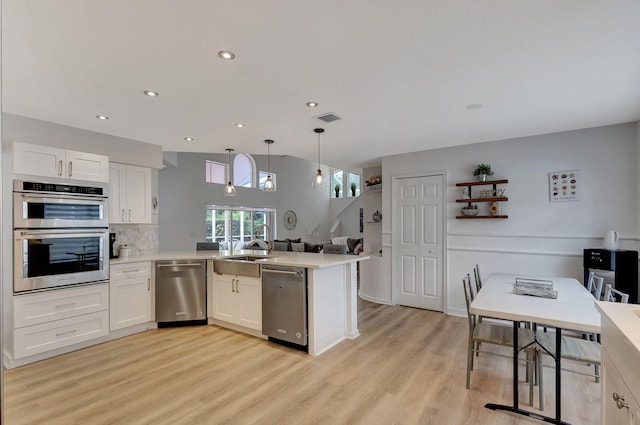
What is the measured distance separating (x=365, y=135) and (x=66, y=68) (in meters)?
2.93

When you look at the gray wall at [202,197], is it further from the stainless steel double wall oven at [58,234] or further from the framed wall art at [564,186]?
the framed wall art at [564,186]

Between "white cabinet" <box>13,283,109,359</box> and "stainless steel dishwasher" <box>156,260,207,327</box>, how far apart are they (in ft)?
1.92

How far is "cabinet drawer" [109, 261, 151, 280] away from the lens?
374 cm

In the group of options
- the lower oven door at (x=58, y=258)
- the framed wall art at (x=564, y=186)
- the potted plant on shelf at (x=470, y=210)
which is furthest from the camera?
the potted plant on shelf at (x=470, y=210)

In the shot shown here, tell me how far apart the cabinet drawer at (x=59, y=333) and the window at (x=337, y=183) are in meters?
10.4

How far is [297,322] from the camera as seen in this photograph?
3.38 meters

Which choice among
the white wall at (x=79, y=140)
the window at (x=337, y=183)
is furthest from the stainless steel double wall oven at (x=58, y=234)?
the window at (x=337, y=183)

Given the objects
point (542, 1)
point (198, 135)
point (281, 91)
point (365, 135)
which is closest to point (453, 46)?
point (542, 1)

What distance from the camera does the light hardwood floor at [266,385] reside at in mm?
2314

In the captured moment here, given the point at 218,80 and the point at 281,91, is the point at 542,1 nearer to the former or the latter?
the point at 281,91

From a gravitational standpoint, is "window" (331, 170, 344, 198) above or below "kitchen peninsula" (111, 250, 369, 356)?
above

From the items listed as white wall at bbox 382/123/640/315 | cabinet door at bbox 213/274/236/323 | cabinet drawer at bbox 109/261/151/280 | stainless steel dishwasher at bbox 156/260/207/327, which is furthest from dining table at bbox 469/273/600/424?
cabinet drawer at bbox 109/261/151/280

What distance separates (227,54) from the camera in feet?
7.24

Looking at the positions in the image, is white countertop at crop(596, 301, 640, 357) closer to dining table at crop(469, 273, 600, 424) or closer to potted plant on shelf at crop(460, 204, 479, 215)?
dining table at crop(469, 273, 600, 424)
